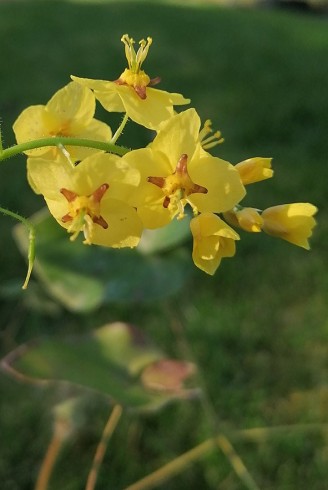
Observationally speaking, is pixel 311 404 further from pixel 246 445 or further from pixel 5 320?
pixel 5 320

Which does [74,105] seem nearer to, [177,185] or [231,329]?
[177,185]

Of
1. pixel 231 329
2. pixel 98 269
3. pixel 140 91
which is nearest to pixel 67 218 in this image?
pixel 140 91

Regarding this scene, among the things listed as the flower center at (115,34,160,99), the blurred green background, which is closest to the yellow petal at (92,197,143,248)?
the flower center at (115,34,160,99)

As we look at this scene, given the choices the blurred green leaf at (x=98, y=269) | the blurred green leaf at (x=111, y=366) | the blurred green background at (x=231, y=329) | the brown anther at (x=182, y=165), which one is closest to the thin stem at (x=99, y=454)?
the blurred green leaf at (x=111, y=366)

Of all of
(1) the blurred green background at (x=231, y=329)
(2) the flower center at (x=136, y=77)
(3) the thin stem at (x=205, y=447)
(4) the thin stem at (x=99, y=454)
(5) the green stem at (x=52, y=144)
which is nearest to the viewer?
(5) the green stem at (x=52, y=144)

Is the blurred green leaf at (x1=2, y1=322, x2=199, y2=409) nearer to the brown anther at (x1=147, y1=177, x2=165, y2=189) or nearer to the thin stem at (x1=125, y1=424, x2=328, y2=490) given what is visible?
the thin stem at (x1=125, y1=424, x2=328, y2=490)

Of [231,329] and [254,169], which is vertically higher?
[254,169]

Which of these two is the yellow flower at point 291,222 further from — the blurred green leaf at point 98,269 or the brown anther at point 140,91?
the blurred green leaf at point 98,269
